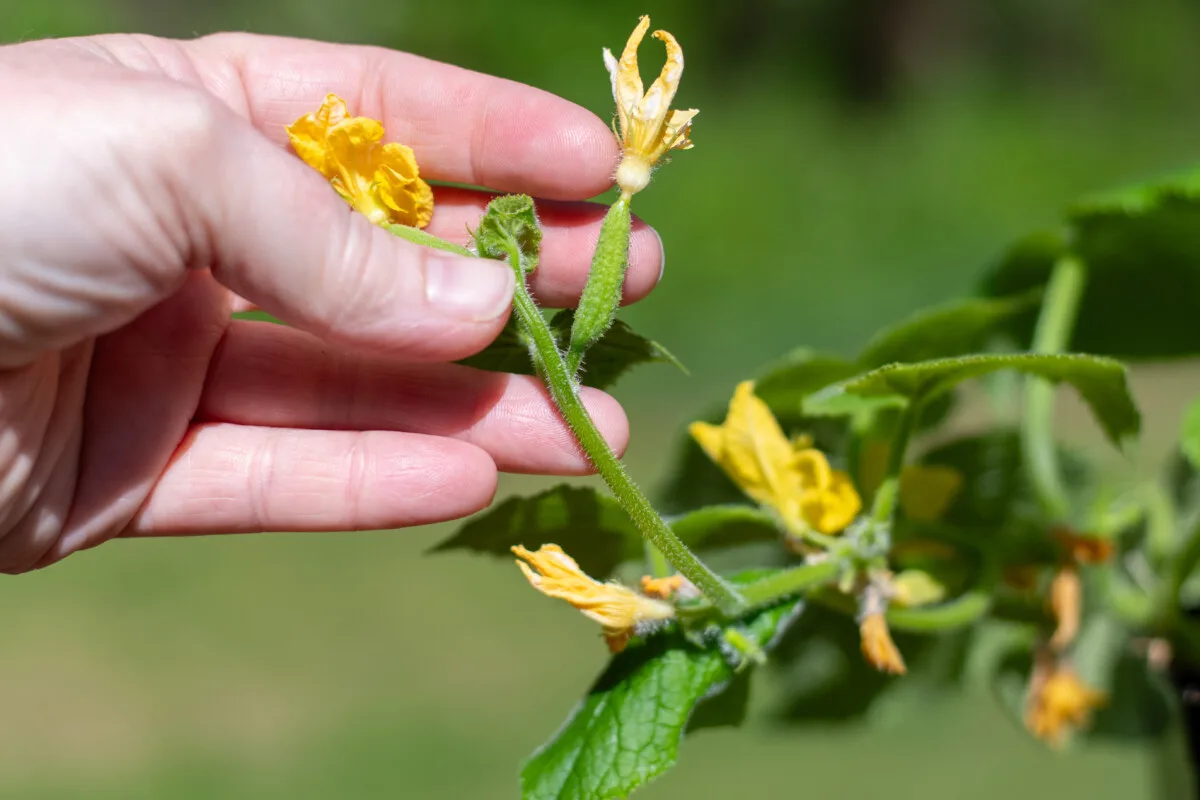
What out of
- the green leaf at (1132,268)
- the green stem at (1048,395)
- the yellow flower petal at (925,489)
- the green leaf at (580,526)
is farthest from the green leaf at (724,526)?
the green leaf at (1132,268)

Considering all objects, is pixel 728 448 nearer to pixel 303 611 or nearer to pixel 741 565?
pixel 741 565

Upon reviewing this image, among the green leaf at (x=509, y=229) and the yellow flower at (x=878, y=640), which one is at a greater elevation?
the green leaf at (x=509, y=229)

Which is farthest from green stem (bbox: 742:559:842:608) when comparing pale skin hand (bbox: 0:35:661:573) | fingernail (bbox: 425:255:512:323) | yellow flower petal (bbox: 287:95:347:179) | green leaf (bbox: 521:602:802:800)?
yellow flower petal (bbox: 287:95:347:179)

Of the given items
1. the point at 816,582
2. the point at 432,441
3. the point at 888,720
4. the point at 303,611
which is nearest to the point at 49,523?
the point at 432,441

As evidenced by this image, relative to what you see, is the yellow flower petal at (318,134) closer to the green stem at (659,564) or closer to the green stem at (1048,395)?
the green stem at (659,564)

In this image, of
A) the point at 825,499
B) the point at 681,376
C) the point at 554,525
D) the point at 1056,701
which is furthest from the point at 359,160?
the point at 681,376

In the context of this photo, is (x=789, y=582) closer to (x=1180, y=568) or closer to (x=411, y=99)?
(x=1180, y=568)
